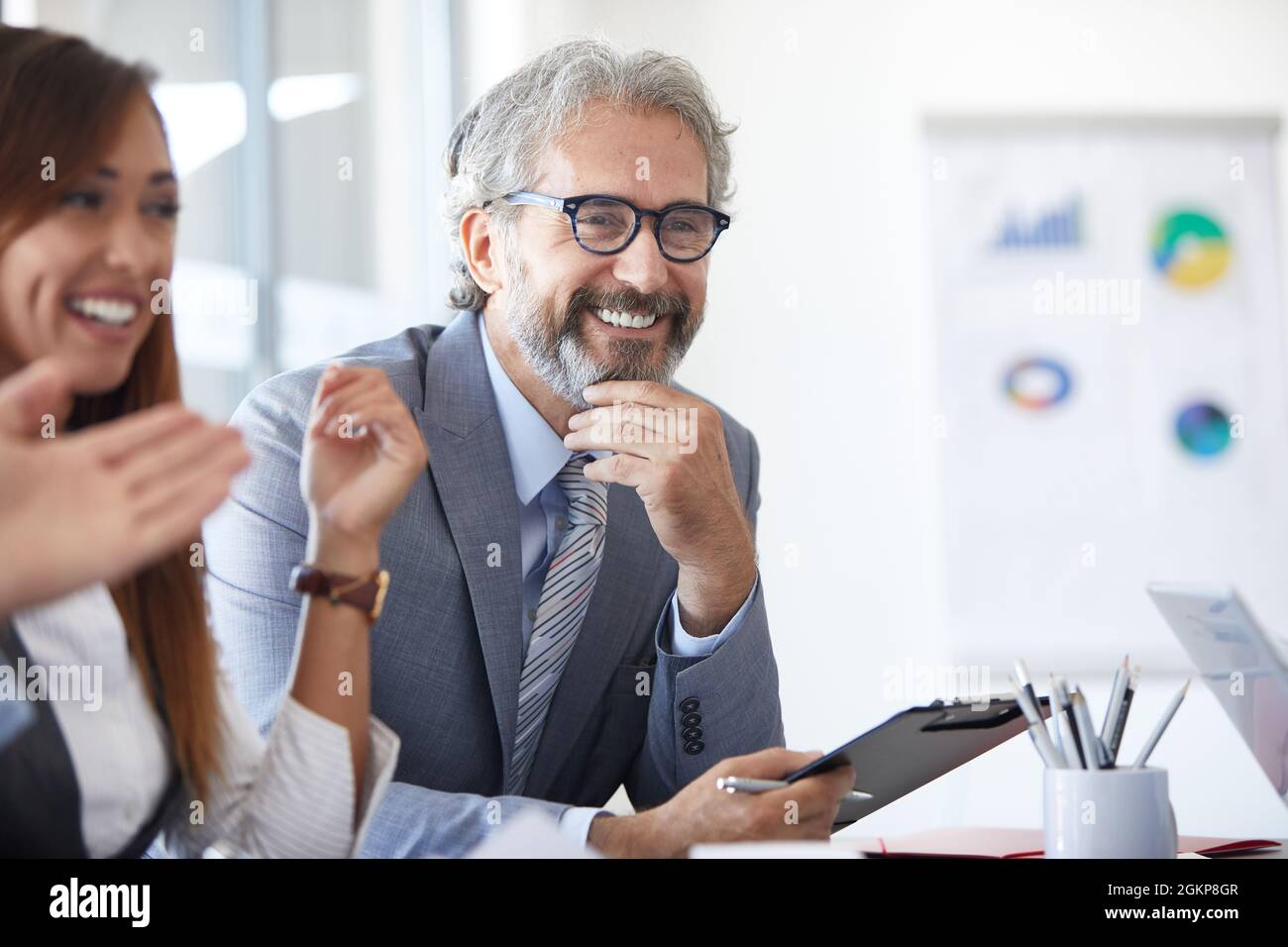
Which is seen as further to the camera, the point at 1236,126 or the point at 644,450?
the point at 1236,126

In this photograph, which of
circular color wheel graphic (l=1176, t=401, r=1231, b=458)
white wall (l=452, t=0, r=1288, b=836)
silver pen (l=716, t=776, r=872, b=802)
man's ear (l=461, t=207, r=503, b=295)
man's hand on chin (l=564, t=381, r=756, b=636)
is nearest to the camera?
silver pen (l=716, t=776, r=872, b=802)

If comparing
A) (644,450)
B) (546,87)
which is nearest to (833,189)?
(546,87)

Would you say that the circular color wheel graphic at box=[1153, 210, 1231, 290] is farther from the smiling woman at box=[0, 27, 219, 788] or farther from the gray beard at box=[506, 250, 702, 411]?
the smiling woman at box=[0, 27, 219, 788]

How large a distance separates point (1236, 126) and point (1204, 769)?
176 centimetres

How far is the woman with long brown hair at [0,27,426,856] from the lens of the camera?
31.0 inches

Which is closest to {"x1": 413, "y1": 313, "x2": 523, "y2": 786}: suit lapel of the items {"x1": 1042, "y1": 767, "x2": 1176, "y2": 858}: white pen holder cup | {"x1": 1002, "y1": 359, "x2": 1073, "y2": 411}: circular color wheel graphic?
{"x1": 1042, "y1": 767, "x2": 1176, "y2": 858}: white pen holder cup

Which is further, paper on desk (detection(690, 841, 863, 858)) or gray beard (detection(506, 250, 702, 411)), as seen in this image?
gray beard (detection(506, 250, 702, 411))

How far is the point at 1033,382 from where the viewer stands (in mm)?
3348

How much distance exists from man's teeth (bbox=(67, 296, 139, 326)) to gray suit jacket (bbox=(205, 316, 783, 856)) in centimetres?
37

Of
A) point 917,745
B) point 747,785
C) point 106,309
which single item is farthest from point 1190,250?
point 106,309

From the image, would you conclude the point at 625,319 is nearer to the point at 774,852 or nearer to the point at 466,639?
the point at 466,639

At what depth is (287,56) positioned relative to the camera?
125 inches

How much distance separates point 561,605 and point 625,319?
37cm
